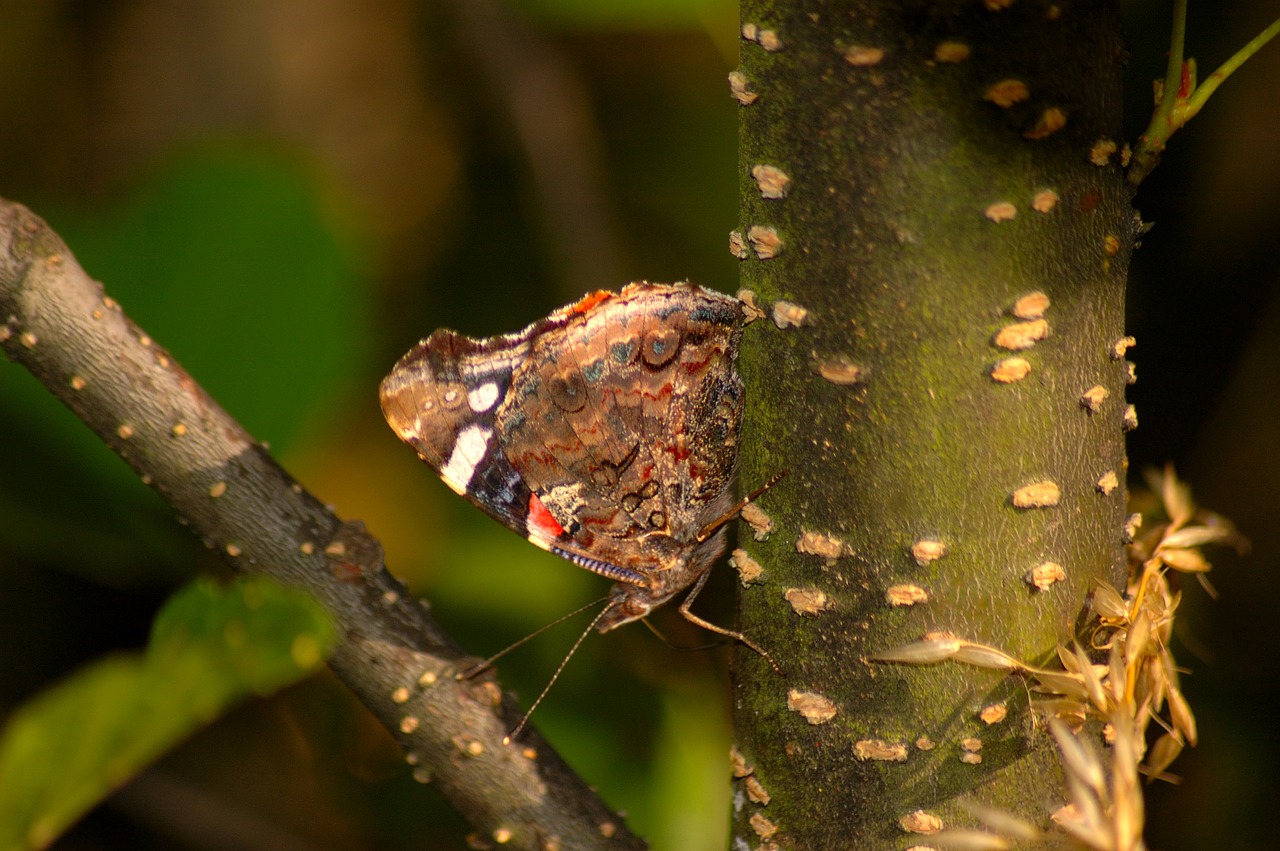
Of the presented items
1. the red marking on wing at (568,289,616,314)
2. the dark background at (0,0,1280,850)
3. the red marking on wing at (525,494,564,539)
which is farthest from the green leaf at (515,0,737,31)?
the red marking on wing at (525,494,564,539)

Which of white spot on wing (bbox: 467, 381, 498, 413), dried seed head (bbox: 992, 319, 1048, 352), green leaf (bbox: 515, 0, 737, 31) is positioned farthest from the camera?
green leaf (bbox: 515, 0, 737, 31)

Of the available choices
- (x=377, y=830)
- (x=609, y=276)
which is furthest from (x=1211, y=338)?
(x=377, y=830)

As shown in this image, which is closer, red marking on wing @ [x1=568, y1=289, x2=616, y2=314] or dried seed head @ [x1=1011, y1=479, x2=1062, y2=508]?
dried seed head @ [x1=1011, y1=479, x2=1062, y2=508]

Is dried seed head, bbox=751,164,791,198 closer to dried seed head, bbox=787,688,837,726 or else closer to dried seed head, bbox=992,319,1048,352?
dried seed head, bbox=992,319,1048,352

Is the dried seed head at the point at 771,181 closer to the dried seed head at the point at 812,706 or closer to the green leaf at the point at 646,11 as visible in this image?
the dried seed head at the point at 812,706

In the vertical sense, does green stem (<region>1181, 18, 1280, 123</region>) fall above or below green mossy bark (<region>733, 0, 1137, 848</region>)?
above

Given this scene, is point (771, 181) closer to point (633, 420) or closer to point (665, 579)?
point (633, 420)

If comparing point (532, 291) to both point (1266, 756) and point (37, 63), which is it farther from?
point (1266, 756)
